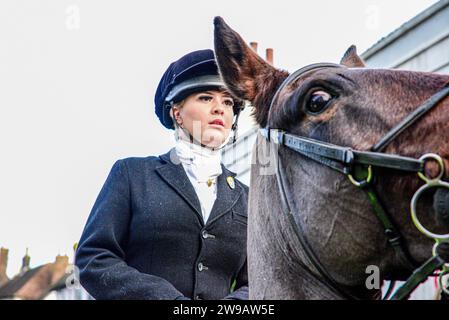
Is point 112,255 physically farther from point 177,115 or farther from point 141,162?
point 177,115

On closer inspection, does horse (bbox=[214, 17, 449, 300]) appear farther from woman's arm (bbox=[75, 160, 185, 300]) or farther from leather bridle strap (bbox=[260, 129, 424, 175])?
woman's arm (bbox=[75, 160, 185, 300])

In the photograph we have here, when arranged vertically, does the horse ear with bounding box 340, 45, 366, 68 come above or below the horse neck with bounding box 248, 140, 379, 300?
above

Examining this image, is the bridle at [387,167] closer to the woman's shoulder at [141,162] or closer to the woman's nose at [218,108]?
the woman's nose at [218,108]

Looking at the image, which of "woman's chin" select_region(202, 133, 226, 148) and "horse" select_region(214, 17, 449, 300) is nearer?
"horse" select_region(214, 17, 449, 300)

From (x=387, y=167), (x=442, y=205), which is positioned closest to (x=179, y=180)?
(x=387, y=167)

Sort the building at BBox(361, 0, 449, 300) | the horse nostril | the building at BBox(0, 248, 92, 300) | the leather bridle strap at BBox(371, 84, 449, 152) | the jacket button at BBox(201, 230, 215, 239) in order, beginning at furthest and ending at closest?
the building at BBox(0, 248, 92, 300)
the building at BBox(361, 0, 449, 300)
the jacket button at BBox(201, 230, 215, 239)
the leather bridle strap at BBox(371, 84, 449, 152)
the horse nostril

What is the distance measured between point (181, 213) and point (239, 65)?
95 cm

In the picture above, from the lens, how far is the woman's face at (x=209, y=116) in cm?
→ 396

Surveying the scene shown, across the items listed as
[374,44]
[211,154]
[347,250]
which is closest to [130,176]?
[211,154]

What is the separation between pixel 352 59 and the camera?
13.0ft

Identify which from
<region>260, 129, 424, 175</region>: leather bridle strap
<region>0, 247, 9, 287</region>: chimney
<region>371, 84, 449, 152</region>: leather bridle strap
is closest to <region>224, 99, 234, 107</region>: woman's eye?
<region>260, 129, 424, 175</region>: leather bridle strap

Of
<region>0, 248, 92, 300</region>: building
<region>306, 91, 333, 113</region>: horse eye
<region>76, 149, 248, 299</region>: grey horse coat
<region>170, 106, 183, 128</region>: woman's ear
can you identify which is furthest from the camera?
<region>0, 248, 92, 300</region>: building

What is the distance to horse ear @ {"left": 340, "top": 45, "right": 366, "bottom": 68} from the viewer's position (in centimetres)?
393

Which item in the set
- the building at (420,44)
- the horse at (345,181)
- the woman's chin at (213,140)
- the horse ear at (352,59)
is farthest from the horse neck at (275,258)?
the building at (420,44)
